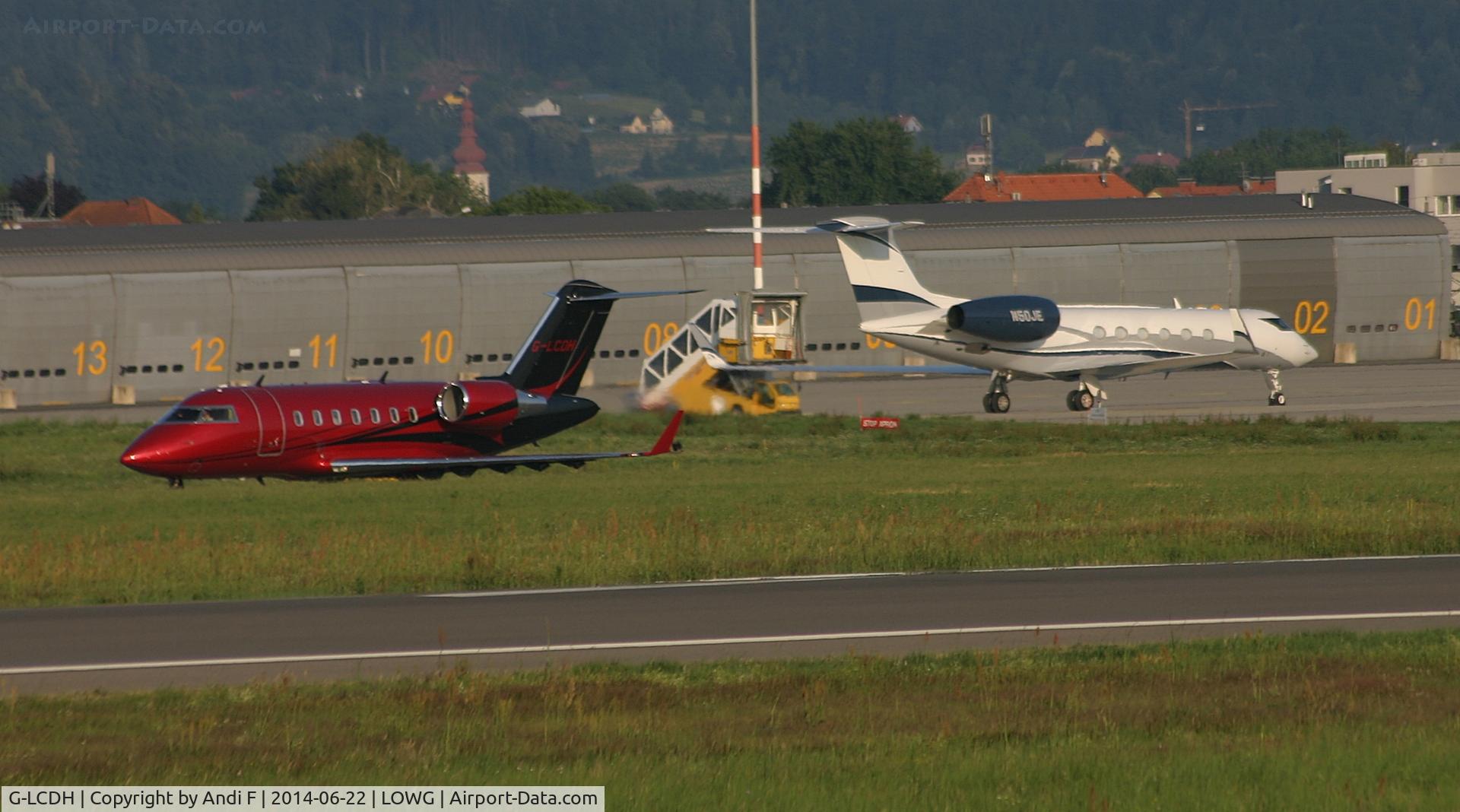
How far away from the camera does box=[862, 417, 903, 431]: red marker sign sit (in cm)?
4634

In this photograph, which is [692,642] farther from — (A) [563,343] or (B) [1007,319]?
(B) [1007,319]

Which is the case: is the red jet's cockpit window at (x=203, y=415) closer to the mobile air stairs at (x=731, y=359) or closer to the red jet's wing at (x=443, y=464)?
the red jet's wing at (x=443, y=464)

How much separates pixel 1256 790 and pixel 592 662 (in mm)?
7011

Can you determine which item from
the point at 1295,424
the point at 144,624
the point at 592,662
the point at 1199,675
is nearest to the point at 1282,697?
the point at 1199,675

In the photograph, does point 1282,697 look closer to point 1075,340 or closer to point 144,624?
point 144,624

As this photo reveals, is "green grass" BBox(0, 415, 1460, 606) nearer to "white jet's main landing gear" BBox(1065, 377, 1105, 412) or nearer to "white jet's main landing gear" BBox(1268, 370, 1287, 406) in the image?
"white jet's main landing gear" BBox(1065, 377, 1105, 412)

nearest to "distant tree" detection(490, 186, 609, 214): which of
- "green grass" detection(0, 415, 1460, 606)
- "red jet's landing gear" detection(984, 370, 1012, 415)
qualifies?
"red jet's landing gear" detection(984, 370, 1012, 415)

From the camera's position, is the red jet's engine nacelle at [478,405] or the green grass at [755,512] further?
the red jet's engine nacelle at [478,405]

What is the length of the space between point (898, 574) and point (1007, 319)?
3098 centimetres

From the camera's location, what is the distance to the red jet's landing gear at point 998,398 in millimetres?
54500

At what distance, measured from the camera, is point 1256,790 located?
38.2 ft

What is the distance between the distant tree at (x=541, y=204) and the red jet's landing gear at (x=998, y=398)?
4494 inches

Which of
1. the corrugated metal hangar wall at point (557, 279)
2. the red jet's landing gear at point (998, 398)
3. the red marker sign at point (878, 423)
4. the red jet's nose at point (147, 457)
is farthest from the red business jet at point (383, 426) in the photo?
the corrugated metal hangar wall at point (557, 279)

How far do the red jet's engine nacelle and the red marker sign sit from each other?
37.8 ft
